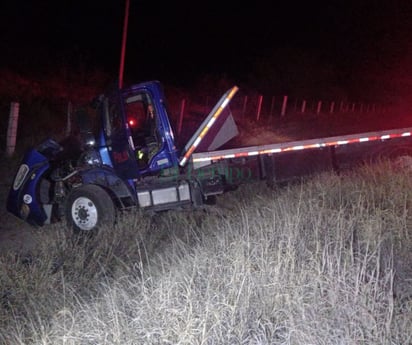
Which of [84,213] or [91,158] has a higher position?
[91,158]

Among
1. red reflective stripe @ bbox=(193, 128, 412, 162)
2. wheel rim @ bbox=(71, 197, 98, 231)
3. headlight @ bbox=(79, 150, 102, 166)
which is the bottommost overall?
wheel rim @ bbox=(71, 197, 98, 231)

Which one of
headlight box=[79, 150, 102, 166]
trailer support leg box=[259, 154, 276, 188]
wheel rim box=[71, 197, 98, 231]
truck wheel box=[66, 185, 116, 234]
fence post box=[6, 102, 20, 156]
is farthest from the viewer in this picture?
fence post box=[6, 102, 20, 156]

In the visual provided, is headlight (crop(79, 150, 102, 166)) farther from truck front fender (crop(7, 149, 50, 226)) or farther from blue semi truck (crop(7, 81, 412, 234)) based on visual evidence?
truck front fender (crop(7, 149, 50, 226))

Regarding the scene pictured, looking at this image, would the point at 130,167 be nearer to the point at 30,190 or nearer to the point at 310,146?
the point at 30,190

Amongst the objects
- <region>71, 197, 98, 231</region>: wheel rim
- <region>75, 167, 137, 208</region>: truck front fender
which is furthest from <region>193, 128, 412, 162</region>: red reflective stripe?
<region>71, 197, 98, 231</region>: wheel rim

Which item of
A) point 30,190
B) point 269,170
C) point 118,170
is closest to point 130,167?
point 118,170

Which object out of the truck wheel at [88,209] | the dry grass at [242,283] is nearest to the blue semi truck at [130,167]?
the truck wheel at [88,209]

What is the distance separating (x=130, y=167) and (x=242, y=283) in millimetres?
4497

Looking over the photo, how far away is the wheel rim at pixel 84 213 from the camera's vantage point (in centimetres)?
816

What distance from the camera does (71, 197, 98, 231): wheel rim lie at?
8.16 meters

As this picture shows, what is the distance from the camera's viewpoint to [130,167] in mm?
8297

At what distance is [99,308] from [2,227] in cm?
543

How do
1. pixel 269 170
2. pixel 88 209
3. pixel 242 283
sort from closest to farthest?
pixel 242 283 < pixel 88 209 < pixel 269 170

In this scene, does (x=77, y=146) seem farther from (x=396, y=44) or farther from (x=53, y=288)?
(x=396, y=44)
